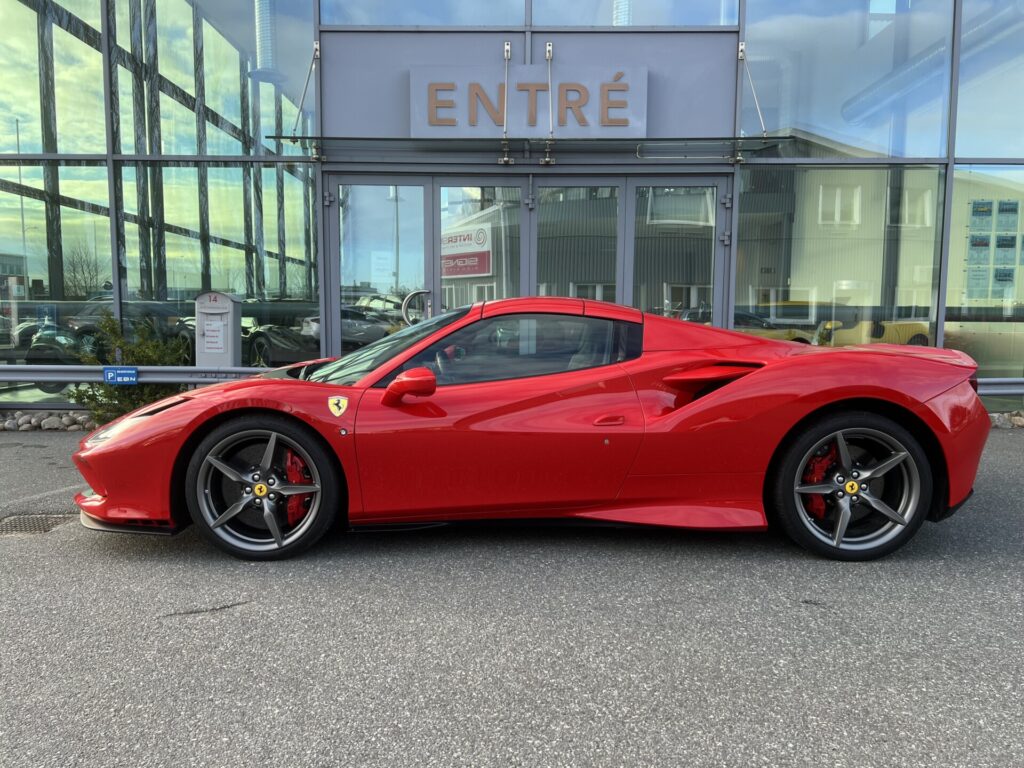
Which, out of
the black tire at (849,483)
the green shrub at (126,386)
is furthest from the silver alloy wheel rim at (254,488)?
the green shrub at (126,386)

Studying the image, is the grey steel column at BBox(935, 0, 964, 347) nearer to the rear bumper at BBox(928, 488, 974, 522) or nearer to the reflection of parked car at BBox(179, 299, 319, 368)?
the rear bumper at BBox(928, 488, 974, 522)

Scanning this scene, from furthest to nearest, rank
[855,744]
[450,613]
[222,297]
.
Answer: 1. [222,297]
2. [450,613]
3. [855,744]

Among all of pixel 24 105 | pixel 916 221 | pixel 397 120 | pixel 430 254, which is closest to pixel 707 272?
pixel 916 221

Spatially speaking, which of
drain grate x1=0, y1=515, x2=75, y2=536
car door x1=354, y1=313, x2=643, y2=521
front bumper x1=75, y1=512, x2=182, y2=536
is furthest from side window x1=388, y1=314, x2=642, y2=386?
drain grate x1=0, y1=515, x2=75, y2=536

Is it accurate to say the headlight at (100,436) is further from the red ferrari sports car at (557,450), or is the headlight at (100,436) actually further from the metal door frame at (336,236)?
the metal door frame at (336,236)

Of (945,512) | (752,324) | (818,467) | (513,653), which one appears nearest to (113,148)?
(752,324)

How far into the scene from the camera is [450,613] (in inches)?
110

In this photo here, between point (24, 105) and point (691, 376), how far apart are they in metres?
8.25

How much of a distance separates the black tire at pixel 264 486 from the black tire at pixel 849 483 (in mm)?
2106

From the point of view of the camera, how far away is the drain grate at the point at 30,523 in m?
3.90

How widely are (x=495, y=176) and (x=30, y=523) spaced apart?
210 inches

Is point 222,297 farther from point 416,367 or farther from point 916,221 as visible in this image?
point 916,221

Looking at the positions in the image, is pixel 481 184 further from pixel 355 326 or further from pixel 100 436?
pixel 100 436

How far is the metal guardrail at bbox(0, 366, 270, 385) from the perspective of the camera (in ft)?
21.2
